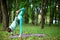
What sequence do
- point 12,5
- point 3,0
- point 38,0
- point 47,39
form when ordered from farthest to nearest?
point 12,5 < point 38,0 < point 3,0 < point 47,39

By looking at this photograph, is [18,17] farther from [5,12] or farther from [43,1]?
[43,1]

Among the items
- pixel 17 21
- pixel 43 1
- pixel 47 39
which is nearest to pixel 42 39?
pixel 47 39

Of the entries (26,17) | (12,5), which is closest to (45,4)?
(12,5)

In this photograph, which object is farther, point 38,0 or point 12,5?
point 12,5

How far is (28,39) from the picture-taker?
1358cm

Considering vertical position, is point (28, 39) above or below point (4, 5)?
below

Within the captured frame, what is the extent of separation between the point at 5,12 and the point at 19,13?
12.2 m

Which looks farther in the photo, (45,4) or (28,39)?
(45,4)

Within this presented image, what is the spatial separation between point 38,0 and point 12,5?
552cm

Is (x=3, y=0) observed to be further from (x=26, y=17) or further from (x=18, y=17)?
(x=26, y=17)

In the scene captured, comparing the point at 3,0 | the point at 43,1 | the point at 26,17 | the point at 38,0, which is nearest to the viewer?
the point at 3,0

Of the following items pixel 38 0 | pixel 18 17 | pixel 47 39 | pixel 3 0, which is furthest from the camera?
pixel 38 0

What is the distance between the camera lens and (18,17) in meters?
9.37

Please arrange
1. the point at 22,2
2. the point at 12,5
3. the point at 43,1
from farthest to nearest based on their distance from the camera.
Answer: the point at 12,5 → the point at 22,2 → the point at 43,1
